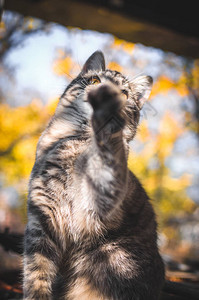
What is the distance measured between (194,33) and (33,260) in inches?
129

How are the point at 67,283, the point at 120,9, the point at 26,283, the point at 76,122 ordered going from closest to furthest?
the point at 26,283
the point at 67,283
the point at 76,122
the point at 120,9

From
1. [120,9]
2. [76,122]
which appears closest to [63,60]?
[120,9]

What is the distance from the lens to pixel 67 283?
1.40 m

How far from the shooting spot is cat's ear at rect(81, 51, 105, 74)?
6.34ft

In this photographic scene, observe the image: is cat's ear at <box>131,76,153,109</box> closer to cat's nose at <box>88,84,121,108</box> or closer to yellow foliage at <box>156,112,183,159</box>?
cat's nose at <box>88,84,121,108</box>

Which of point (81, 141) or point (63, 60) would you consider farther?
point (63, 60)

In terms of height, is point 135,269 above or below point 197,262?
above

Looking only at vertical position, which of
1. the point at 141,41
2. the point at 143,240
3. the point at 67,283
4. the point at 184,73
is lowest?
the point at 67,283

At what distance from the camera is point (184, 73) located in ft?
20.4

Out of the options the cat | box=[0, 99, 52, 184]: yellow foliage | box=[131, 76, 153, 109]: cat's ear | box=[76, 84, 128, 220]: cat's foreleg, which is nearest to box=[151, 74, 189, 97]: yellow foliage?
box=[0, 99, 52, 184]: yellow foliage

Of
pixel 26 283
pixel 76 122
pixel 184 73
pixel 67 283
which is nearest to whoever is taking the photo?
pixel 26 283

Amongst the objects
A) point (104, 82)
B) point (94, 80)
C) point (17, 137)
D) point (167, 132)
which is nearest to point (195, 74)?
point (167, 132)

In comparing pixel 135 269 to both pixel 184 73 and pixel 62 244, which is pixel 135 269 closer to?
pixel 62 244

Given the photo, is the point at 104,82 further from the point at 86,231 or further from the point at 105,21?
the point at 105,21
